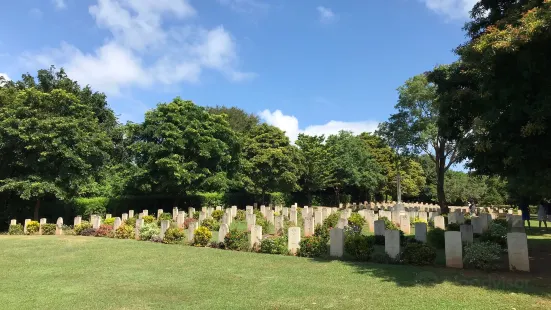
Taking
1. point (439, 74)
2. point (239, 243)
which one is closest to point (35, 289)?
point (239, 243)

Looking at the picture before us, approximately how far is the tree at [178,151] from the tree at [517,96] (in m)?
20.3

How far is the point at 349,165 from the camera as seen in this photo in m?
41.2

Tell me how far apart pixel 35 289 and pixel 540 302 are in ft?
34.1

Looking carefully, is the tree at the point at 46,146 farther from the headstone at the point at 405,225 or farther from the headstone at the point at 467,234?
the headstone at the point at 467,234

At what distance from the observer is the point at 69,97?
23453 mm

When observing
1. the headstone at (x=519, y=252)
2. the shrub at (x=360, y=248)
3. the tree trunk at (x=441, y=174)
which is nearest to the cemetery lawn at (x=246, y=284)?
the headstone at (x=519, y=252)

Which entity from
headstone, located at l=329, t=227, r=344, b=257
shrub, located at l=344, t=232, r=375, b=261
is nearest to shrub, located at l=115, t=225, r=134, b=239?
headstone, located at l=329, t=227, r=344, b=257

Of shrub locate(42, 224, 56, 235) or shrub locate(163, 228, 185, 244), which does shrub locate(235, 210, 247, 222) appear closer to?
shrub locate(163, 228, 185, 244)

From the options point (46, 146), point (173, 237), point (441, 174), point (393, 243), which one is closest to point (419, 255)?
point (393, 243)

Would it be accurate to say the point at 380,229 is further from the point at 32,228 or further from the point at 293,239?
the point at 32,228

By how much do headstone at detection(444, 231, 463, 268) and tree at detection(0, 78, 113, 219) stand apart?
19.8 metres

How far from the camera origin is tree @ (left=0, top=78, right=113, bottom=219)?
21.1 meters

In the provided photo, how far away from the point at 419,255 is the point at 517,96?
15.4 feet

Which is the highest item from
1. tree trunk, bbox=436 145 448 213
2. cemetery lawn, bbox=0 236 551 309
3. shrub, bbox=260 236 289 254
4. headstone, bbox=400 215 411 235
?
tree trunk, bbox=436 145 448 213
